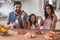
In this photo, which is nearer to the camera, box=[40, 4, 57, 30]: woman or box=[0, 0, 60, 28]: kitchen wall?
box=[40, 4, 57, 30]: woman

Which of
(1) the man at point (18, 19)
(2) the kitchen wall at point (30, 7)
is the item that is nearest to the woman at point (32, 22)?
(1) the man at point (18, 19)

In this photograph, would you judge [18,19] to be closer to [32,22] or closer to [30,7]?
[32,22]

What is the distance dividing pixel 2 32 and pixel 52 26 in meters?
0.69

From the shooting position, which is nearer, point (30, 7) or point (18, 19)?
point (18, 19)

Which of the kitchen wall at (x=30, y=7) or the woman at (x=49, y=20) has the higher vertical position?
the kitchen wall at (x=30, y=7)

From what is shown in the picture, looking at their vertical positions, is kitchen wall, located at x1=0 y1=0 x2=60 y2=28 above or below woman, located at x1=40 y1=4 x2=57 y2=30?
above

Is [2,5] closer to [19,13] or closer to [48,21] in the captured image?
[19,13]

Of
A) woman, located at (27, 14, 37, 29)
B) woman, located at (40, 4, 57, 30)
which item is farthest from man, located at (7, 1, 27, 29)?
woman, located at (40, 4, 57, 30)

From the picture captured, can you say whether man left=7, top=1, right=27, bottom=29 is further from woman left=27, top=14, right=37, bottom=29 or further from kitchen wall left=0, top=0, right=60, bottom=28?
kitchen wall left=0, top=0, right=60, bottom=28

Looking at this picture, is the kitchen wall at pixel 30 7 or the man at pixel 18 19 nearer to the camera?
the man at pixel 18 19

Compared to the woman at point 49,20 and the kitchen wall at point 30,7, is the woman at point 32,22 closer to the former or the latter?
the woman at point 49,20

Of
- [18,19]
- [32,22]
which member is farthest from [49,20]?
[18,19]

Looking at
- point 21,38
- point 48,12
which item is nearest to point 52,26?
point 48,12

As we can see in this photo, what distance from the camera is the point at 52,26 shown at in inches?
71.2
